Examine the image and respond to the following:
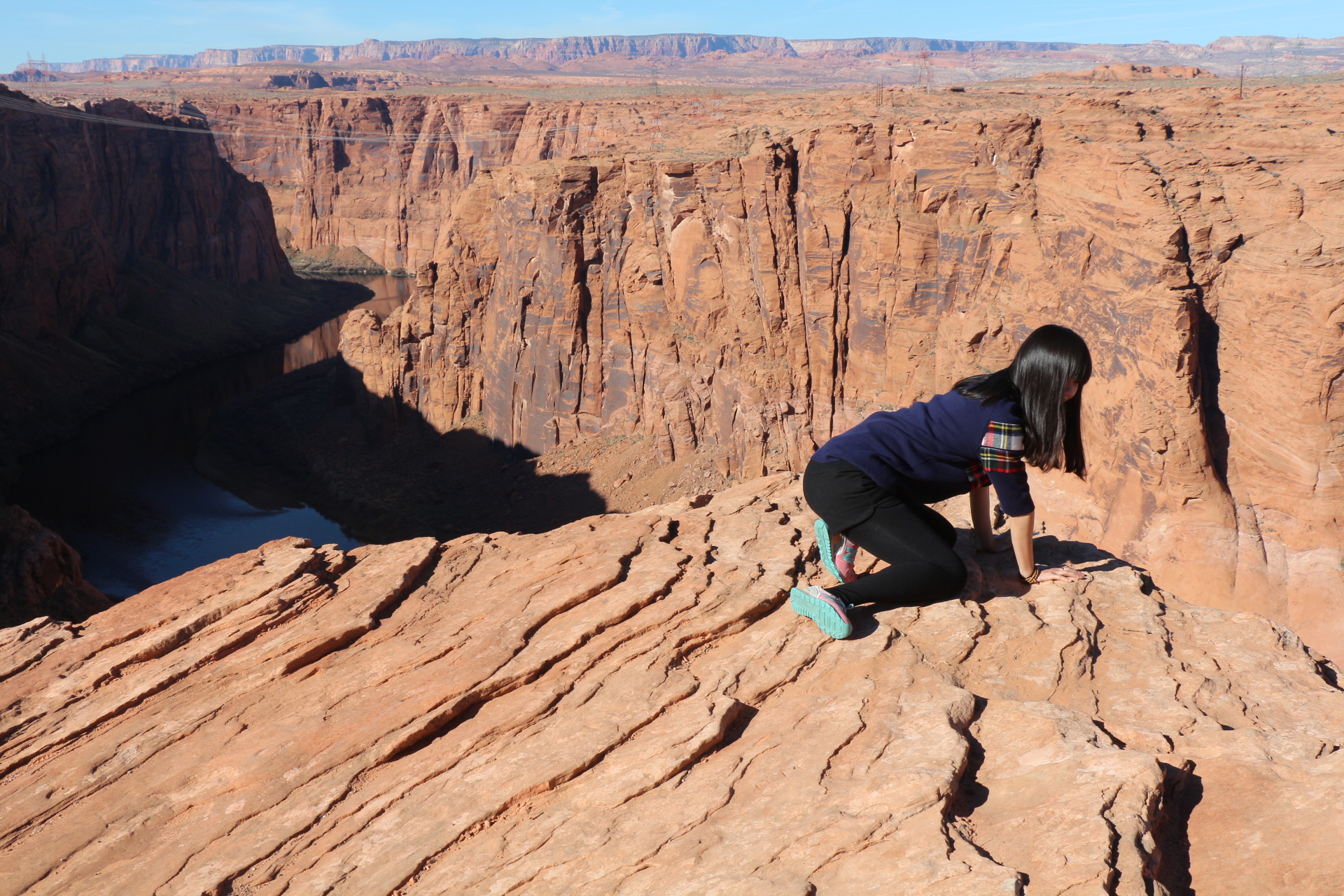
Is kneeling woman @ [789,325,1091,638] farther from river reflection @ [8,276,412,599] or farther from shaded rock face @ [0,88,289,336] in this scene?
shaded rock face @ [0,88,289,336]

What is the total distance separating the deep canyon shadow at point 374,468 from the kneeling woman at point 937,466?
2340 centimetres

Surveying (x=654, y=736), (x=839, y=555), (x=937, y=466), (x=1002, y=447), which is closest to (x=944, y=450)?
(x=937, y=466)

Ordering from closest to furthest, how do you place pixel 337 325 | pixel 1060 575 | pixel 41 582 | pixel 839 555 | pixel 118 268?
pixel 839 555 < pixel 1060 575 < pixel 41 582 < pixel 118 268 < pixel 337 325

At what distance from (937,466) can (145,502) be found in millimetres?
42164

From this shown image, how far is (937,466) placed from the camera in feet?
22.0

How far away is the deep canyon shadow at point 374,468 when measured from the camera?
33688mm

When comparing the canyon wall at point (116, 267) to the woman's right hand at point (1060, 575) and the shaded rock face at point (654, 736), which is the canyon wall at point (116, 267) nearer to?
the shaded rock face at point (654, 736)

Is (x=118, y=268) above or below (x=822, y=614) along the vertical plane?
above

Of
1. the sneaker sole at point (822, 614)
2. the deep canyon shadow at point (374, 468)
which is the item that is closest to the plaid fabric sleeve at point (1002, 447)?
the sneaker sole at point (822, 614)

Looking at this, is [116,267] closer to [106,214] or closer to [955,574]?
[106,214]

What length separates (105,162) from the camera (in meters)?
73.6

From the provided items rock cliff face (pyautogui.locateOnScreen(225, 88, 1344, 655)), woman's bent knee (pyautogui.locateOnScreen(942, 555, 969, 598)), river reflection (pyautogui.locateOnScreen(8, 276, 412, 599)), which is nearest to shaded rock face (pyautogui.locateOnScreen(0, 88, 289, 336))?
river reflection (pyautogui.locateOnScreen(8, 276, 412, 599))

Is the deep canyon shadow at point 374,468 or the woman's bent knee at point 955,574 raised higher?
the woman's bent knee at point 955,574

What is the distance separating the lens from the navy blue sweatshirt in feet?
20.9
